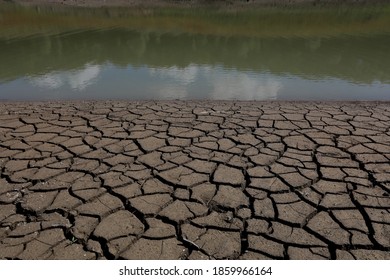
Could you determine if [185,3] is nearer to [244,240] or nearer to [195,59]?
[195,59]

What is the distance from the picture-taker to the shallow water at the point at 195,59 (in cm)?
632

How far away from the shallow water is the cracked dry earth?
1.98 meters

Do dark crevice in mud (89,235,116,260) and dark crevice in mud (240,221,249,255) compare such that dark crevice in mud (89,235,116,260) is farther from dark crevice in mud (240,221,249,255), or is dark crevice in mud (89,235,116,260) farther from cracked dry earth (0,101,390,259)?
dark crevice in mud (240,221,249,255)

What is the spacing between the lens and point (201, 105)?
5.05 meters

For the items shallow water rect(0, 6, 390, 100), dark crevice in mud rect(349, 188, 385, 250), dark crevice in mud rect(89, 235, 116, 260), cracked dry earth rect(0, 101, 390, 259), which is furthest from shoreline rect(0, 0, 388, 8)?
dark crevice in mud rect(89, 235, 116, 260)

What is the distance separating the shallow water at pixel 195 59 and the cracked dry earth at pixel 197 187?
1981 mm

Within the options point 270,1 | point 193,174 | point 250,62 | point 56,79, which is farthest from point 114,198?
point 270,1

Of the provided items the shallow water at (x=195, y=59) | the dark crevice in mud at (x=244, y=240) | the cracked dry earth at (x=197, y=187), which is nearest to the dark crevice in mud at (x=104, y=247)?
the cracked dry earth at (x=197, y=187)

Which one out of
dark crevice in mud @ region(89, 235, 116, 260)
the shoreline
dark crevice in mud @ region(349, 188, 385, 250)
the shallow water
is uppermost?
the shoreline

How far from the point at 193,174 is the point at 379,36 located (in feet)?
36.2

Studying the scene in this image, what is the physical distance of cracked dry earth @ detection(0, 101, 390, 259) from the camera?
7.18ft

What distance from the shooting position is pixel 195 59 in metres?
8.68

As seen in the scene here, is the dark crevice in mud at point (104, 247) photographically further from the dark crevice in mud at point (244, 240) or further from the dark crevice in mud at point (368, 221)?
the dark crevice in mud at point (368, 221)
